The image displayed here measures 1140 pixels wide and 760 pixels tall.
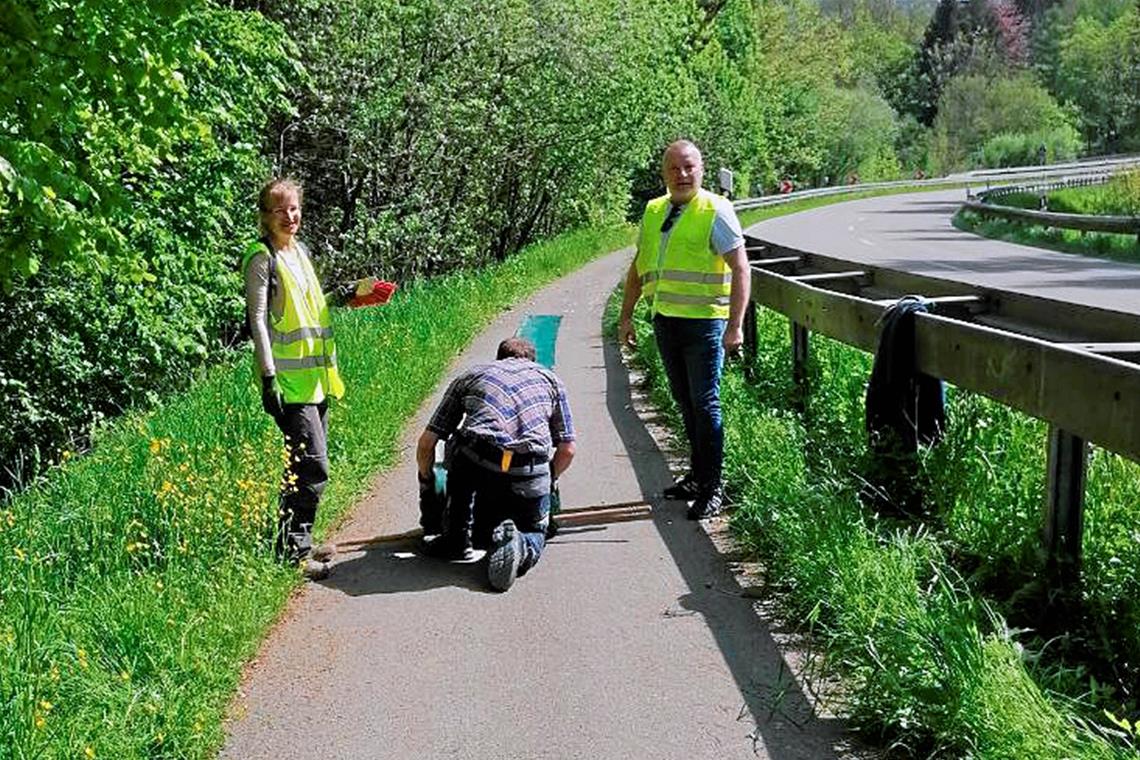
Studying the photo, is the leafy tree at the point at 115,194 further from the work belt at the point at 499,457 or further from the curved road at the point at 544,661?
the curved road at the point at 544,661

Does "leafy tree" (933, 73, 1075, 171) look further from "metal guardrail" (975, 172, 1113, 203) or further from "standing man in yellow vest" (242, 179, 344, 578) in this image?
"standing man in yellow vest" (242, 179, 344, 578)

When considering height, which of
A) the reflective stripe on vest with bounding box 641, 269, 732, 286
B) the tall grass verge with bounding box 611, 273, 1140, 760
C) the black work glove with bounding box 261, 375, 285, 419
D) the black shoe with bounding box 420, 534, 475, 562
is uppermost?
the reflective stripe on vest with bounding box 641, 269, 732, 286

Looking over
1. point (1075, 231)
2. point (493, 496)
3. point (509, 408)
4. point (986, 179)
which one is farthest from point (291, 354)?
point (986, 179)

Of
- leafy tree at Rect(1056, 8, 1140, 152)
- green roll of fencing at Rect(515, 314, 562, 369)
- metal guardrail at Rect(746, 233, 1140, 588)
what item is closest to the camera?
metal guardrail at Rect(746, 233, 1140, 588)

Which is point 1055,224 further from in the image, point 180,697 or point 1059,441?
point 180,697

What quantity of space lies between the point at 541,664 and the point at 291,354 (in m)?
2.21

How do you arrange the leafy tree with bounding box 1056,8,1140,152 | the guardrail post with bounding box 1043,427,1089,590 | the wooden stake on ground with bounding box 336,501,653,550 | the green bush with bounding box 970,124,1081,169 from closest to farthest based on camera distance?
the guardrail post with bounding box 1043,427,1089,590 → the wooden stake on ground with bounding box 336,501,653,550 → the green bush with bounding box 970,124,1081,169 → the leafy tree with bounding box 1056,8,1140,152

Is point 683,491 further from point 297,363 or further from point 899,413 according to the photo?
point 297,363

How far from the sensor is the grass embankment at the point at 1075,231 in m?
26.0

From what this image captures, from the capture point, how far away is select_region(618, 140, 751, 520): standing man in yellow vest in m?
7.33

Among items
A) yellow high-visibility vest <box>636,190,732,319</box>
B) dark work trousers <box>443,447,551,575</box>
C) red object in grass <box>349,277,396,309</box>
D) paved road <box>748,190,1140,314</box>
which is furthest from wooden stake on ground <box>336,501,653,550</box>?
red object in grass <box>349,277,396,309</box>

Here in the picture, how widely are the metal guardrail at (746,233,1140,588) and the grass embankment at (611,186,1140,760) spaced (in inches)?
11.5

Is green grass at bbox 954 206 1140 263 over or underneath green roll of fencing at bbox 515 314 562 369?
underneath

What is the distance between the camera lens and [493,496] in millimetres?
6598
